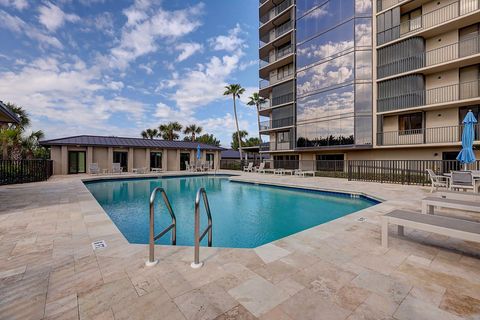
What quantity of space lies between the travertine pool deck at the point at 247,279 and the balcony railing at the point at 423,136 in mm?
14759

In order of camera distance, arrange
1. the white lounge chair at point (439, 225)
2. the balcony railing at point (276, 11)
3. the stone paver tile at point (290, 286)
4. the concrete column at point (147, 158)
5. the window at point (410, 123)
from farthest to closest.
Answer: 1. the balcony railing at point (276, 11)
2. the concrete column at point (147, 158)
3. the window at point (410, 123)
4. the white lounge chair at point (439, 225)
5. the stone paver tile at point (290, 286)

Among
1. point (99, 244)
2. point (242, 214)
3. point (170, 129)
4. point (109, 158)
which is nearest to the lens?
point (99, 244)

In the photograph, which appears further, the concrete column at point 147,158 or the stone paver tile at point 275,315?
the concrete column at point 147,158

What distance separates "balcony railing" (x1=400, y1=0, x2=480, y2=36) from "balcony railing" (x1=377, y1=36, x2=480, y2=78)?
1773mm

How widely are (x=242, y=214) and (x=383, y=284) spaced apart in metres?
5.36

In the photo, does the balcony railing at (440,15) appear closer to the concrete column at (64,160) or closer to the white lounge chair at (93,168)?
the white lounge chair at (93,168)

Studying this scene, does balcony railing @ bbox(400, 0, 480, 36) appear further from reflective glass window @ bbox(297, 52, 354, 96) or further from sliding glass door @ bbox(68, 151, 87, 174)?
sliding glass door @ bbox(68, 151, 87, 174)

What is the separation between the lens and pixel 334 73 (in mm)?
18031

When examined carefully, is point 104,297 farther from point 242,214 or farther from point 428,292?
point 242,214

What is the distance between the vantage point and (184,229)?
230 inches

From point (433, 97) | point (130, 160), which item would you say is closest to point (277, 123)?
point (433, 97)

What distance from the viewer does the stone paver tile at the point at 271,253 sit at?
2976mm

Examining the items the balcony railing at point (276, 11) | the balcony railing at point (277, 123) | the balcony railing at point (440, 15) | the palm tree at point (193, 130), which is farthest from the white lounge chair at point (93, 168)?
the balcony railing at point (440, 15)

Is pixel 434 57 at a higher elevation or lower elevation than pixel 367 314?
higher
